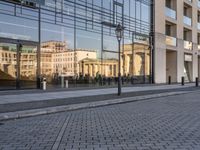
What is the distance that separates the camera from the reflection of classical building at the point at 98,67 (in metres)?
28.6

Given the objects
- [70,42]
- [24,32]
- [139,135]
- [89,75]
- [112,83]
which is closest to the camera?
[139,135]

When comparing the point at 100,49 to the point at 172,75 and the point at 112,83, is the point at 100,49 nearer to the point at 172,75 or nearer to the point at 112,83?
the point at 112,83

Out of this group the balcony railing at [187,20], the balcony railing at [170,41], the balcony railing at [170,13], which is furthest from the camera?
the balcony railing at [187,20]

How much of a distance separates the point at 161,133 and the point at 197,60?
153ft

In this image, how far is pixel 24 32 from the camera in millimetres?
22969

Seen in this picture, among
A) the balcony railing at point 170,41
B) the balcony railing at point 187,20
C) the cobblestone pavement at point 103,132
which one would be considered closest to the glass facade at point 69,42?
the balcony railing at point 170,41

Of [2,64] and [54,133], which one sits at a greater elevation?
[2,64]

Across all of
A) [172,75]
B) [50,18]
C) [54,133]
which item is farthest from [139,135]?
[172,75]

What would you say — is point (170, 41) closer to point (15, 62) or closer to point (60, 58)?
point (60, 58)

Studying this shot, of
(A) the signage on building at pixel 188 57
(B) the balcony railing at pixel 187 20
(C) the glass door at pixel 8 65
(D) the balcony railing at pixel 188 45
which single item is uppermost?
(B) the balcony railing at pixel 187 20

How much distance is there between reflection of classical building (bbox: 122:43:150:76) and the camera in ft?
114

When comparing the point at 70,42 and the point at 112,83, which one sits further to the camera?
the point at 112,83

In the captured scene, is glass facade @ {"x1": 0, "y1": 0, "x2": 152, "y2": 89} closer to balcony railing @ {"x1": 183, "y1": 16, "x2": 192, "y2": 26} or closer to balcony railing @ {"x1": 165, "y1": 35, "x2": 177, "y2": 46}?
balcony railing @ {"x1": 165, "y1": 35, "x2": 177, "y2": 46}

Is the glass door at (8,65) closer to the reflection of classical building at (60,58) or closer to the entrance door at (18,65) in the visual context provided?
the entrance door at (18,65)
